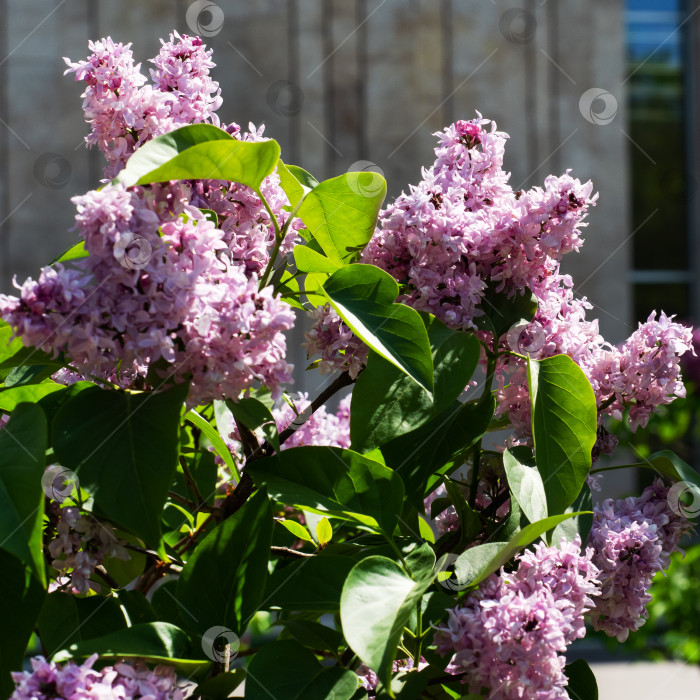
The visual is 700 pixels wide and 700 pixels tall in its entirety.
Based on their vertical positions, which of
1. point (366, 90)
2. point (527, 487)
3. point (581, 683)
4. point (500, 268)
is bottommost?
A: point (581, 683)

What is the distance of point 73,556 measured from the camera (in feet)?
1.59

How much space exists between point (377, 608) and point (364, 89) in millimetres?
3127

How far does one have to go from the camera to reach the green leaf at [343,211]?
495 millimetres

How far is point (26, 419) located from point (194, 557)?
108 millimetres

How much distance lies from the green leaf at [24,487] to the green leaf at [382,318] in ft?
0.49

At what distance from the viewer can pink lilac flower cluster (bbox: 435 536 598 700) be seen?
44 centimetres

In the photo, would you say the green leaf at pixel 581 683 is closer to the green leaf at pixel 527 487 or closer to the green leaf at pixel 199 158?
the green leaf at pixel 527 487

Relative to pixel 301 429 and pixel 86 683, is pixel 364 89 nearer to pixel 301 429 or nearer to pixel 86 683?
pixel 301 429

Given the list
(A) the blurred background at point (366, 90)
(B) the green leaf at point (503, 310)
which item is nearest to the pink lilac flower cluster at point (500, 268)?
(B) the green leaf at point (503, 310)

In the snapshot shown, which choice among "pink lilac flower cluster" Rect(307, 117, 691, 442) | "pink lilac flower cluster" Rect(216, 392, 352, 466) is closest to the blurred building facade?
"pink lilac flower cluster" Rect(216, 392, 352, 466)

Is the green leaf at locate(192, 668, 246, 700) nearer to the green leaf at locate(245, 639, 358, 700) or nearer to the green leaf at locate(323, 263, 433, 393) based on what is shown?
the green leaf at locate(245, 639, 358, 700)

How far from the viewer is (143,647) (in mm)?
413

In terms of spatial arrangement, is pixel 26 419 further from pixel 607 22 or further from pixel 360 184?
pixel 607 22

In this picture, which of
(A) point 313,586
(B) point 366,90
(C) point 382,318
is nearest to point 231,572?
(A) point 313,586
